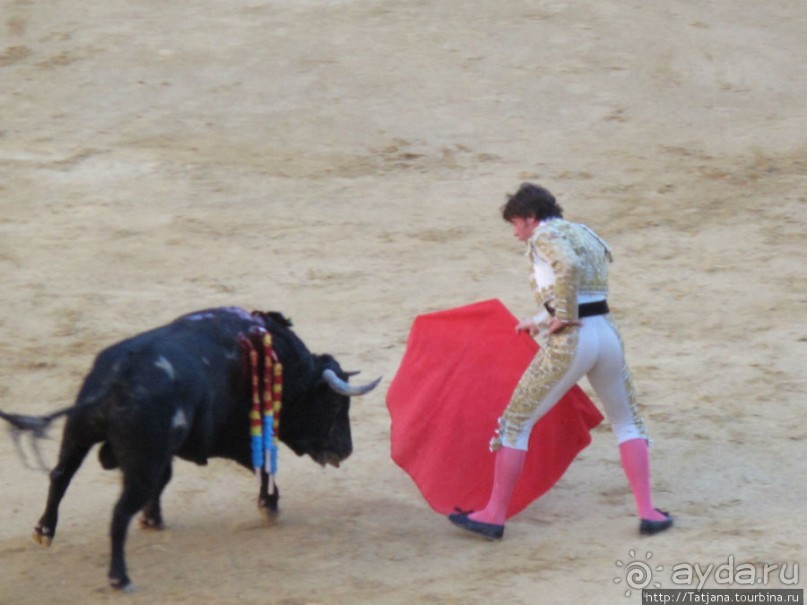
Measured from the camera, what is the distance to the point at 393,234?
10.1 m

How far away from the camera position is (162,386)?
5.32 metres

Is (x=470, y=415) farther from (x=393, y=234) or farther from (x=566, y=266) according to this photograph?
(x=393, y=234)

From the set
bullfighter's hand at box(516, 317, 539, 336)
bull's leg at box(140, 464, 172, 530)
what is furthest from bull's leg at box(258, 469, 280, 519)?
bullfighter's hand at box(516, 317, 539, 336)

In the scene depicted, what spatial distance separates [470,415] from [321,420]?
0.72m

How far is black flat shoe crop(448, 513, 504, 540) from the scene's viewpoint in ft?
19.3

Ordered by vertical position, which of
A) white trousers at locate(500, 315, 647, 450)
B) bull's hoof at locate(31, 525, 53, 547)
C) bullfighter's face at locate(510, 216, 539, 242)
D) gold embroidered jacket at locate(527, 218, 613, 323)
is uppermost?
bullfighter's face at locate(510, 216, 539, 242)

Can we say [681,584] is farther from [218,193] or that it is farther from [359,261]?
[218,193]

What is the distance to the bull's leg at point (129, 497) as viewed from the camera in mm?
5277

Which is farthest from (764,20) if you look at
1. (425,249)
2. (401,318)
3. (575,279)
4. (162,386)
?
(162,386)

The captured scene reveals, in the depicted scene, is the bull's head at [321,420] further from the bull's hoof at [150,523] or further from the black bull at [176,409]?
the bull's hoof at [150,523]

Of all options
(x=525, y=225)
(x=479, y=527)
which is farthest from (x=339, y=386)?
(x=525, y=225)

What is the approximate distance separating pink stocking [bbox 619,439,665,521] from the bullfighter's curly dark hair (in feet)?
3.45

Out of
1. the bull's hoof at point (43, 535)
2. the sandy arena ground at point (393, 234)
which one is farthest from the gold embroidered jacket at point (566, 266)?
the bull's hoof at point (43, 535)

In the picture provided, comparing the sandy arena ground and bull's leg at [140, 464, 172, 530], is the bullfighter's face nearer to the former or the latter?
the sandy arena ground
